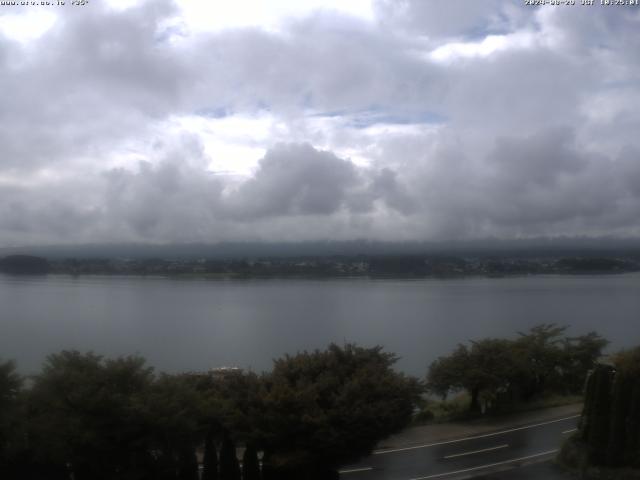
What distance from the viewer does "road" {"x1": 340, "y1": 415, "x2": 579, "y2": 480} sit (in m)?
15.8

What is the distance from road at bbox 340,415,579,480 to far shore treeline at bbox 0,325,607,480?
7.29 feet

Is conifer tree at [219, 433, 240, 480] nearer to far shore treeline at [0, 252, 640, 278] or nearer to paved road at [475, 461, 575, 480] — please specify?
paved road at [475, 461, 575, 480]

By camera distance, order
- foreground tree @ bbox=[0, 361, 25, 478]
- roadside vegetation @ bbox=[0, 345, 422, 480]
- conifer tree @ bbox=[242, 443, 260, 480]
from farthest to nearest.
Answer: conifer tree @ bbox=[242, 443, 260, 480]
roadside vegetation @ bbox=[0, 345, 422, 480]
foreground tree @ bbox=[0, 361, 25, 478]

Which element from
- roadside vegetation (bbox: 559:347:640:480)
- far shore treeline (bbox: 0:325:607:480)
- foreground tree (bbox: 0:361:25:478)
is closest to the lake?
roadside vegetation (bbox: 559:347:640:480)

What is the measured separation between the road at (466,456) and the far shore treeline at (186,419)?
2.22 m

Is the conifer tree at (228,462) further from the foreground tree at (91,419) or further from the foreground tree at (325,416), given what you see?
the foreground tree at (91,419)

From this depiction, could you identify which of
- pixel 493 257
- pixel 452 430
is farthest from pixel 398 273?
pixel 452 430

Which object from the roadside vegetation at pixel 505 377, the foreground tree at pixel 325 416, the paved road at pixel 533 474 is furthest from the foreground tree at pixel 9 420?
the roadside vegetation at pixel 505 377

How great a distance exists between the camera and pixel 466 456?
1725 centimetres

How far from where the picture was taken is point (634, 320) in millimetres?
60125

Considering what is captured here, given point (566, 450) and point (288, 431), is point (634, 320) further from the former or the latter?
point (288, 431)

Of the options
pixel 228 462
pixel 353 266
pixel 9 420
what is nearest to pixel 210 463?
pixel 228 462

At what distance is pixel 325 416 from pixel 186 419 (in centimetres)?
270

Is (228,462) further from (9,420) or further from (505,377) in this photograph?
(505,377)
